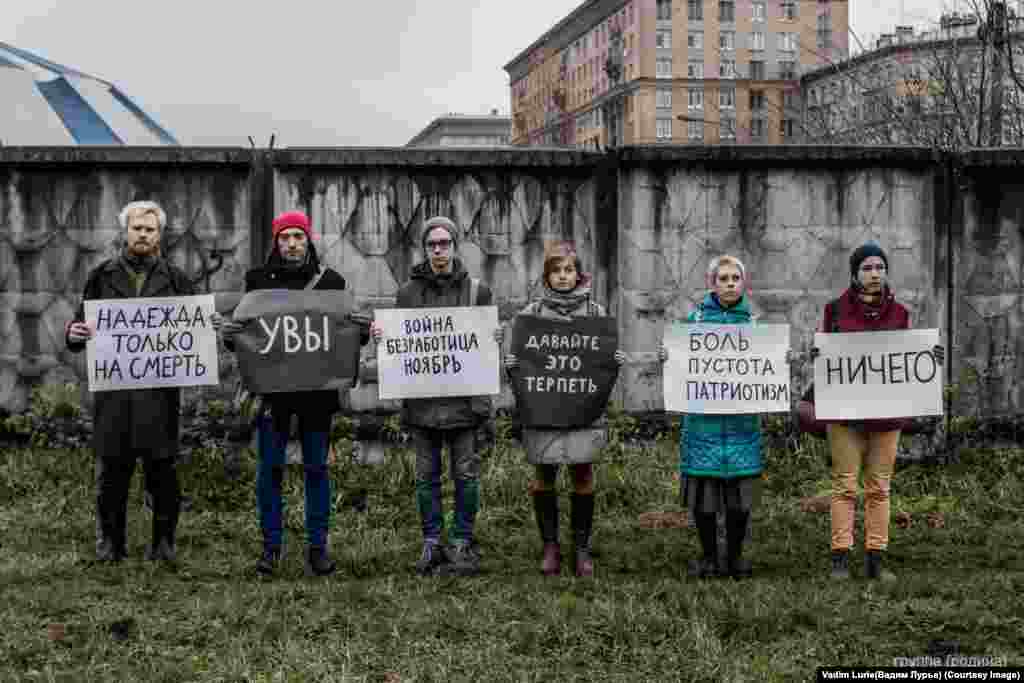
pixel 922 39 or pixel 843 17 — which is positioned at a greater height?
pixel 843 17

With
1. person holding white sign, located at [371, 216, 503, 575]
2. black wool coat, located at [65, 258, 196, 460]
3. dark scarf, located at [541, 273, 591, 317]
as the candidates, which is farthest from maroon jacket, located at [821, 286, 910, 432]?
black wool coat, located at [65, 258, 196, 460]

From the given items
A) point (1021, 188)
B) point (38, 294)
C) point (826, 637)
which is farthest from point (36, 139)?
point (826, 637)

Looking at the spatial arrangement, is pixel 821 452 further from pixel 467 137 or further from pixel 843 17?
pixel 467 137

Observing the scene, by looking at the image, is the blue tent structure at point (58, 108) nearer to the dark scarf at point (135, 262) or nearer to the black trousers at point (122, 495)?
the dark scarf at point (135, 262)

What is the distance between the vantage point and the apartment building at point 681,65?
10219cm

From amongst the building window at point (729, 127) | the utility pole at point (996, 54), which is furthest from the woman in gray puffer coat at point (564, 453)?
the building window at point (729, 127)

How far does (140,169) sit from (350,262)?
164 centimetres

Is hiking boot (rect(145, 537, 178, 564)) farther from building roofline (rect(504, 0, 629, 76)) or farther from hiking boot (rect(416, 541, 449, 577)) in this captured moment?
building roofline (rect(504, 0, 629, 76))

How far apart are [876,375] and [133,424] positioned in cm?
401

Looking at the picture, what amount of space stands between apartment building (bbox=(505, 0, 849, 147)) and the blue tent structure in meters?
84.2

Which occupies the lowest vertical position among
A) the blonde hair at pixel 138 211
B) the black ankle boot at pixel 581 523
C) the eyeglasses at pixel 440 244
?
the black ankle boot at pixel 581 523

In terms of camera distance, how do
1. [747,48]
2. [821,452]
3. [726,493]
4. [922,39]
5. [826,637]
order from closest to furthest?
1. [826,637]
2. [726,493]
3. [821,452]
4. [922,39]
5. [747,48]

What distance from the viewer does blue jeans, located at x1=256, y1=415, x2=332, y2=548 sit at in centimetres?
699

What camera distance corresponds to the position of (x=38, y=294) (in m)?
9.37
